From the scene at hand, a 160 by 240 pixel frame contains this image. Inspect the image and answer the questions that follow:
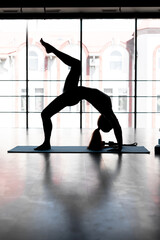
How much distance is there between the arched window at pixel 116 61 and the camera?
29.3 meters

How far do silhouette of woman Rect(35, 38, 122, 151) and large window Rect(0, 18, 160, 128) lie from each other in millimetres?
23267

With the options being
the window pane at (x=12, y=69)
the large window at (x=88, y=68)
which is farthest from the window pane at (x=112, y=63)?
the window pane at (x=12, y=69)

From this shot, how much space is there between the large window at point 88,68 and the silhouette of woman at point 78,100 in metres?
23.3

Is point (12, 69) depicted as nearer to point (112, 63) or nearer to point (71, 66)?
point (112, 63)

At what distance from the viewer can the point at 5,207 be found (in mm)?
1969

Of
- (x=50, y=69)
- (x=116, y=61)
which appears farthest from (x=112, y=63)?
(x=50, y=69)

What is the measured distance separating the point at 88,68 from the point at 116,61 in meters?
2.96

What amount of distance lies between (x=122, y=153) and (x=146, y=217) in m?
2.62

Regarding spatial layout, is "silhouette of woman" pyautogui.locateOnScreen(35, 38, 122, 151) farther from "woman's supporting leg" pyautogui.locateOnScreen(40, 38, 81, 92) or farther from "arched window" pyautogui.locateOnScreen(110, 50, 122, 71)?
"arched window" pyautogui.locateOnScreen(110, 50, 122, 71)

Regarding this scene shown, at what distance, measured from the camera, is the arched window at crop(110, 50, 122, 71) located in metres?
29.3

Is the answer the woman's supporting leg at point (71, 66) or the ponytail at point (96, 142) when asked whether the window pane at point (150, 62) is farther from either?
the woman's supporting leg at point (71, 66)
